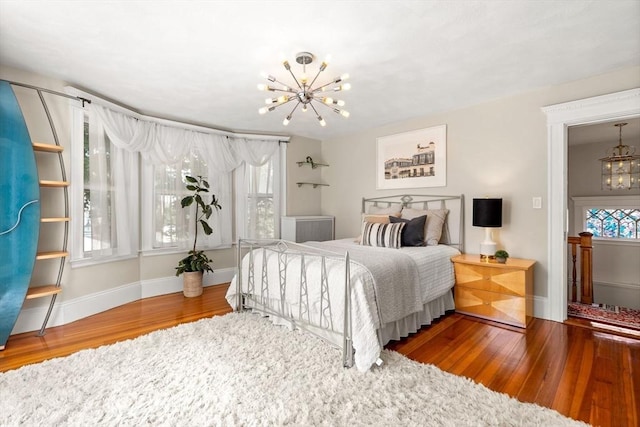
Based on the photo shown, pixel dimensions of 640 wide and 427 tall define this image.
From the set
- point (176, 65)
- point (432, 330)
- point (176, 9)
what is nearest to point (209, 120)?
point (176, 65)

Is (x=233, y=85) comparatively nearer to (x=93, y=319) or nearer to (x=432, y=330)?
(x=93, y=319)

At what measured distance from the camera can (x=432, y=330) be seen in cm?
287

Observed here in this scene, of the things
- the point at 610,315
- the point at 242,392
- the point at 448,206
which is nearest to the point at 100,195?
the point at 242,392

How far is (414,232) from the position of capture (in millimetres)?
3566

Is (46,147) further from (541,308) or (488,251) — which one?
(541,308)

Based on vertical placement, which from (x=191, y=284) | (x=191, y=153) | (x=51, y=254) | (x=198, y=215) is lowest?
(x=191, y=284)

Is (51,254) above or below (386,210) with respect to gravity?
below

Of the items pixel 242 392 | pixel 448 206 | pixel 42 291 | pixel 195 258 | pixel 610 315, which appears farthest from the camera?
pixel 195 258

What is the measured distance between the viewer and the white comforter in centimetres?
215

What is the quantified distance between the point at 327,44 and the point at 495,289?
2799 mm

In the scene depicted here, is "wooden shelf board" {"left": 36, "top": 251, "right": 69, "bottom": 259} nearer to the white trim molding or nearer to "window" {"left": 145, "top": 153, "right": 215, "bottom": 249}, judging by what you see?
"window" {"left": 145, "top": 153, "right": 215, "bottom": 249}

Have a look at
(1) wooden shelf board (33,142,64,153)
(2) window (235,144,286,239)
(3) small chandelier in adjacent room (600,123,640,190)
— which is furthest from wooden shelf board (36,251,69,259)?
(3) small chandelier in adjacent room (600,123,640,190)

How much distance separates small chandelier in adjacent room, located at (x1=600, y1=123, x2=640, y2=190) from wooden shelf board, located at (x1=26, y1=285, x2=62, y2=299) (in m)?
7.45

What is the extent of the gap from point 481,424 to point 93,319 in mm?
3592
